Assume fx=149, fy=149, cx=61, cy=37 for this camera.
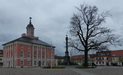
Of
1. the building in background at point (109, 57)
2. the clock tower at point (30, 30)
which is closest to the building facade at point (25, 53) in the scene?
the clock tower at point (30, 30)

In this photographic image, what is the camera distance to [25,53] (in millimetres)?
56375

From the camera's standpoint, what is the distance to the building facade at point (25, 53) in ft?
177

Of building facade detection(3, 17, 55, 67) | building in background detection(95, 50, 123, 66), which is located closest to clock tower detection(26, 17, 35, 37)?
building facade detection(3, 17, 55, 67)

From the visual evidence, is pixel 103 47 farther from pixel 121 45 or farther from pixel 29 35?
pixel 29 35

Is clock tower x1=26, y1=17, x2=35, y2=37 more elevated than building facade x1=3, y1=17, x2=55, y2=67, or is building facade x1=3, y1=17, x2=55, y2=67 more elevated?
clock tower x1=26, y1=17, x2=35, y2=37

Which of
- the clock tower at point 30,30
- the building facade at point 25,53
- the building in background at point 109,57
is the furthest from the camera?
the building in background at point 109,57

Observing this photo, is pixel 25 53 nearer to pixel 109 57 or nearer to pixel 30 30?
pixel 30 30

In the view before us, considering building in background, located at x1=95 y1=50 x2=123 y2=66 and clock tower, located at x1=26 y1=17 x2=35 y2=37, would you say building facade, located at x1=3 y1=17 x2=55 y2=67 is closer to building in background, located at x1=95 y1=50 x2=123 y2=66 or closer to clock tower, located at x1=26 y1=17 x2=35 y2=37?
clock tower, located at x1=26 y1=17 x2=35 y2=37

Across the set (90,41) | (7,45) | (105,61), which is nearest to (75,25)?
(90,41)

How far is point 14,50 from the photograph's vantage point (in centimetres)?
5522

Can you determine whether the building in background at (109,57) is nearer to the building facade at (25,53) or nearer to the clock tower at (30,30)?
the building facade at (25,53)

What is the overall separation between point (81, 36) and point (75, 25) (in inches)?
107

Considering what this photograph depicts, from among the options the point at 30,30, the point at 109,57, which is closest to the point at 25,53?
the point at 30,30

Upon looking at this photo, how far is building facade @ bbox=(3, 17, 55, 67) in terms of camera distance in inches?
2129
